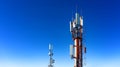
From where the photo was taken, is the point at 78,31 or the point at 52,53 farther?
the point at 52,53

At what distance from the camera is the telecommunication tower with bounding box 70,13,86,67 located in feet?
175

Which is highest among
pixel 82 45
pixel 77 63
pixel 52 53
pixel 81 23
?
pixel 52 53

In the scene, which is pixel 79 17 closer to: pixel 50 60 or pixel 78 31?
pixel 78 31

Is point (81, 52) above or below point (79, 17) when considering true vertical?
below

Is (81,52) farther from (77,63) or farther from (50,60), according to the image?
(50,60)

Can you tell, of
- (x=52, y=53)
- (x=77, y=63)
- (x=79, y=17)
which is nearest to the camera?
(x=77, y=63)

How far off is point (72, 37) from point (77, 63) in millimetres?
5777

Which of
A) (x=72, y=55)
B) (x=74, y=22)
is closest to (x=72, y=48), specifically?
(x=72, y=55)

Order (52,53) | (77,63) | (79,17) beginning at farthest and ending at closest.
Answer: (52,53) < (79,17) < (77,63)

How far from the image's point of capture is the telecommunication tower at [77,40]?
53250mm

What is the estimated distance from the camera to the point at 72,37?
54.8 m

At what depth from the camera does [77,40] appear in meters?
54.3

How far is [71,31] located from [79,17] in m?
3.81

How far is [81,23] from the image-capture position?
5606 centimetres
